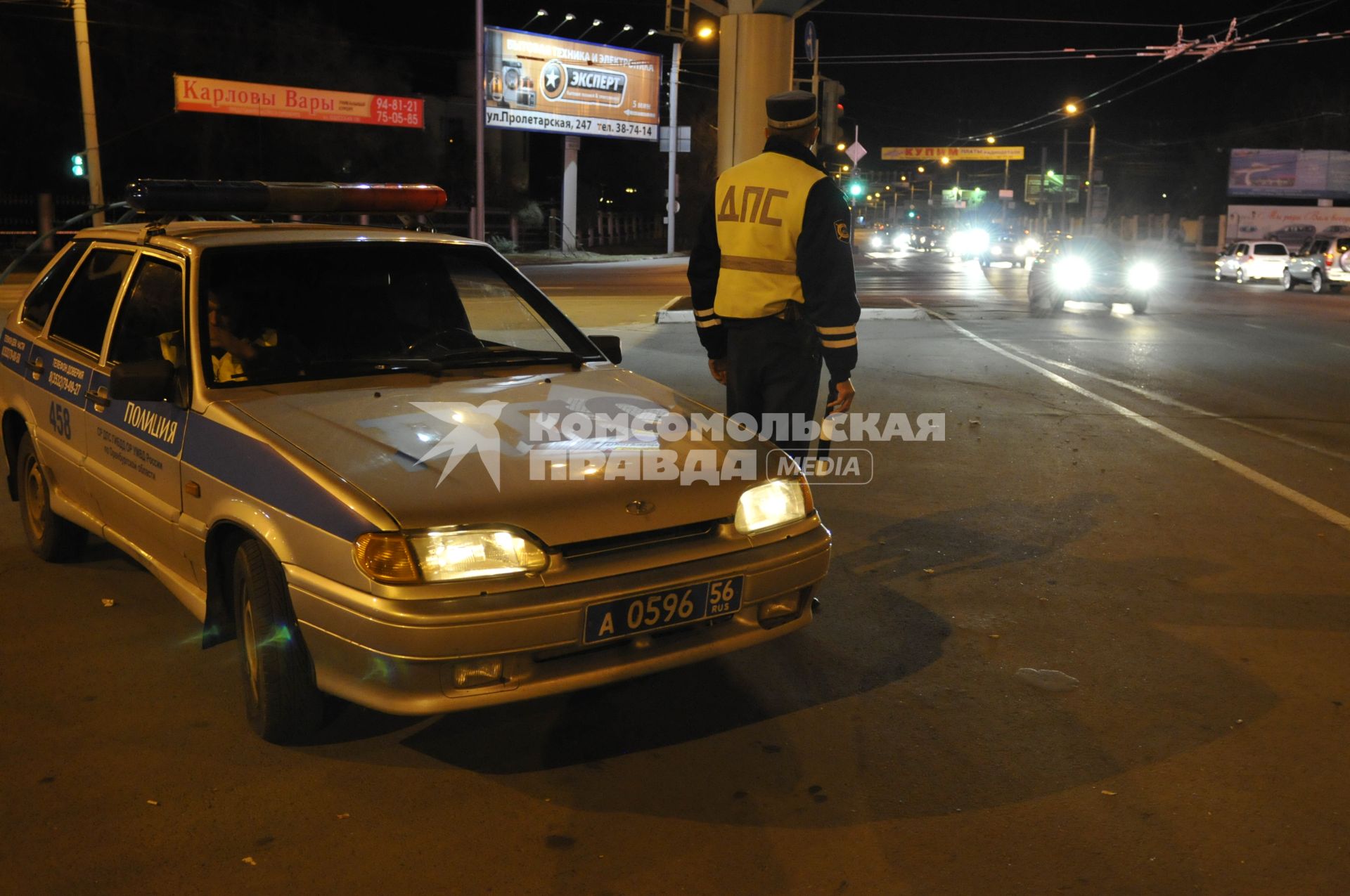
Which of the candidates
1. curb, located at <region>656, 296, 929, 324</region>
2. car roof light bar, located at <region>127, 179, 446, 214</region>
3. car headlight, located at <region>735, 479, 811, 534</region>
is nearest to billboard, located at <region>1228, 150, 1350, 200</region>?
curb, located at <region>656, 296, 929, 324</region>

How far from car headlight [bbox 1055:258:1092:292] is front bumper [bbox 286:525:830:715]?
19.9 metres

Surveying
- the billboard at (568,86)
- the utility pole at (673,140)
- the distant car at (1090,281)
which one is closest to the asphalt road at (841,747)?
the distant car at (1090,281)

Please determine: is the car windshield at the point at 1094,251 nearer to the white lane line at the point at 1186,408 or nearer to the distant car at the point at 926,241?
the white lane line at the point at 1186,408

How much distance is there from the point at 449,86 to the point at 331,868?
60351 millimetres

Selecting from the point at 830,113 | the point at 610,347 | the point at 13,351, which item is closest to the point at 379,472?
the point at 610,347

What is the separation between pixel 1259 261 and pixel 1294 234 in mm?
25412

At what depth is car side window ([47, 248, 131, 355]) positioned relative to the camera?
4812mm

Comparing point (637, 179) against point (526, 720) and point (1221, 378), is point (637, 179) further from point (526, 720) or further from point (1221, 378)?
point (526, 720)

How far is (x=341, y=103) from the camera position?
4253cm

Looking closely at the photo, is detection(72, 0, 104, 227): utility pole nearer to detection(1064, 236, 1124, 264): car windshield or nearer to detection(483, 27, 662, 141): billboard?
detection(1064, 236, 1124, 264): car windshield

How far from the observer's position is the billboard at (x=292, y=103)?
38.3 metres

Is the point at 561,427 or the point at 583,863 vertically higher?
the point at 561,427

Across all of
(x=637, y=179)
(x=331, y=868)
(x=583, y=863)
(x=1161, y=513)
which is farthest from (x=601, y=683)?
(x=637, y=179)

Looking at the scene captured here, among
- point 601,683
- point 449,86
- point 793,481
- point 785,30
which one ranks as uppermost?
point 449,86
